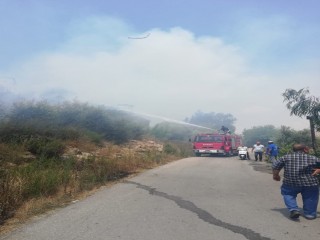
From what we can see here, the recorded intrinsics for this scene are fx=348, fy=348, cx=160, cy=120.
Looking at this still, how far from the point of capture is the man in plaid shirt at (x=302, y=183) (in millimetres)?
6405

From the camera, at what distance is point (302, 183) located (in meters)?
6.48

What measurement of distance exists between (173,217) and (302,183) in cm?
248

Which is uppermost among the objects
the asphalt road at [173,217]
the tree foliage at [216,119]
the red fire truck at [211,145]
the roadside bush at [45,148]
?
the tree foliage at [216,119]

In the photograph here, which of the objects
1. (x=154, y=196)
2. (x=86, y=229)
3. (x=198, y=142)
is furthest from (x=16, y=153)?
(x=198, y=142)

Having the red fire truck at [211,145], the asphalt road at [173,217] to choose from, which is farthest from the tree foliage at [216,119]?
the asphalt road at [173,217]

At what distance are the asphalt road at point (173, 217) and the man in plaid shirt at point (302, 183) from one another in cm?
23

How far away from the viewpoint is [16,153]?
11219 mm

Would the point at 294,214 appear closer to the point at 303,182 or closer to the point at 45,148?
the point at 303,182

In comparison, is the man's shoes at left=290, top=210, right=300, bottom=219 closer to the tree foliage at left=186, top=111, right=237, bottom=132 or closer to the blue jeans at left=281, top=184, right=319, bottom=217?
the blue jeans at left=281, top=184, right=319, bottom=217

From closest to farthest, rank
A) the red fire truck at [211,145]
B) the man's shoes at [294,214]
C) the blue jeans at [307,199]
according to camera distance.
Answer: the man's shoes at [294,214], the blue jeans at [307,199], the red fire truck at [211,145]

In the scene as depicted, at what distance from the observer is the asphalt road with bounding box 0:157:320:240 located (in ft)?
17.5

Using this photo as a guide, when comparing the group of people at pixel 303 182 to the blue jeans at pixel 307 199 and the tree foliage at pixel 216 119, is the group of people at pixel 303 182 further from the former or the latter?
the tree foliage at pixel 216 119

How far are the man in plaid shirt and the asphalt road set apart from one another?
23cm

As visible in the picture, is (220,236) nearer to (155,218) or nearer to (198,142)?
(155,218)
